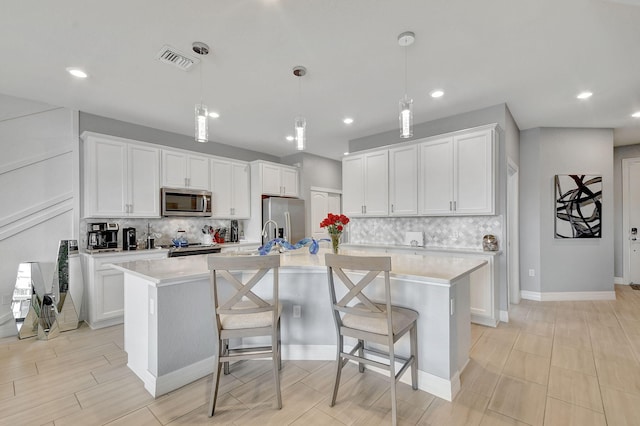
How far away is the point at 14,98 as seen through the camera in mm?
3322

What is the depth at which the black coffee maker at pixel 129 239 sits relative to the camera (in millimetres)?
3953

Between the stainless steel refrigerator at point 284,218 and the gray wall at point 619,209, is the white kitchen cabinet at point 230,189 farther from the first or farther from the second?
the gray wall at point 619,209

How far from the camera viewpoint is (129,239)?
3.96m

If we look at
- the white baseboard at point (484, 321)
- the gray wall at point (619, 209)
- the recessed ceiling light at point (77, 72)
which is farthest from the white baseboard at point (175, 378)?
the gray wall at point (619, 209)

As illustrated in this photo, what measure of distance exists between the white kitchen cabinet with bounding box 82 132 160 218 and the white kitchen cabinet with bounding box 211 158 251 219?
923mm

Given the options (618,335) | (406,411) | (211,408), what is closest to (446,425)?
(406,411)

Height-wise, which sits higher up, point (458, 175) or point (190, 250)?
point (458, 175)

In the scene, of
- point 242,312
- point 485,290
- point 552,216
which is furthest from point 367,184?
point 242,312

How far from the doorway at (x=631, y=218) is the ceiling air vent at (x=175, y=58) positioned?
740 cm

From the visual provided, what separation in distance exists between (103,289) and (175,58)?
2828mm

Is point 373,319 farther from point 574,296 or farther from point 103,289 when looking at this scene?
point 574,296

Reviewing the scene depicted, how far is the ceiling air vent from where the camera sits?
240cm

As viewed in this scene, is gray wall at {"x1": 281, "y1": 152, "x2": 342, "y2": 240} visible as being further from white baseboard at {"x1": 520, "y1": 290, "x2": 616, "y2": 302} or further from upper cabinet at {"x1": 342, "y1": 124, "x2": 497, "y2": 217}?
white baseboard at {"x1": 520, "y1": 290, "x2": 616, "y2": 302}

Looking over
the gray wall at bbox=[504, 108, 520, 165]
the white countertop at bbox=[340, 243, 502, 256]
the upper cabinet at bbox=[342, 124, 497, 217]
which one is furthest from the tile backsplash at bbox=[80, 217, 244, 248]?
the gray wall at bbox=[504, 108, 520, 165]
